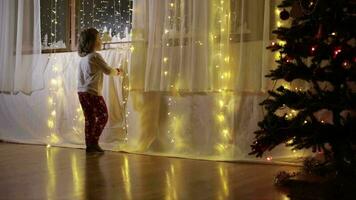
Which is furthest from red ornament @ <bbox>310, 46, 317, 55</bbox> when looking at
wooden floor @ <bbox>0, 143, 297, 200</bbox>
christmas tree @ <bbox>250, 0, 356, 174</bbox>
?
wooden floor @ <bbox>0, 143, 297, 200</bbox>

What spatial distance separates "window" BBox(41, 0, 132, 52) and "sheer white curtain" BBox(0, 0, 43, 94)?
89mm

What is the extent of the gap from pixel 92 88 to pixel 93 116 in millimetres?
213

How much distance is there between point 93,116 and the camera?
330 centimetres

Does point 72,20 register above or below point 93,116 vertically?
above

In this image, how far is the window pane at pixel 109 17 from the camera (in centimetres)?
341

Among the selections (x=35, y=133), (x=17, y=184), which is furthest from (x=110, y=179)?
(x=35, y=133)

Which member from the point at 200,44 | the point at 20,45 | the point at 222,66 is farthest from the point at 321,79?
the point at 20,45

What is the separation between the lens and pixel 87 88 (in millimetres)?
3266

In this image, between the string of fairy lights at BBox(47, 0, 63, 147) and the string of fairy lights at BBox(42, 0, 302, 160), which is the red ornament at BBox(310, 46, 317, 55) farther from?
the string of fairy lights at BBox(47, 0, 63, 147)

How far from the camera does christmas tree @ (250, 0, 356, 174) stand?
74.6 inches

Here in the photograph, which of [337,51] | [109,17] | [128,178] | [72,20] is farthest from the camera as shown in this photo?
[72,20]

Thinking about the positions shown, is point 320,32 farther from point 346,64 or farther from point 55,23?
point 55,23

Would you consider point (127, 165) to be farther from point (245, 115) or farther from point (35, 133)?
point (35, 133)

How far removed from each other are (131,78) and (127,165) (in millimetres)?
802
